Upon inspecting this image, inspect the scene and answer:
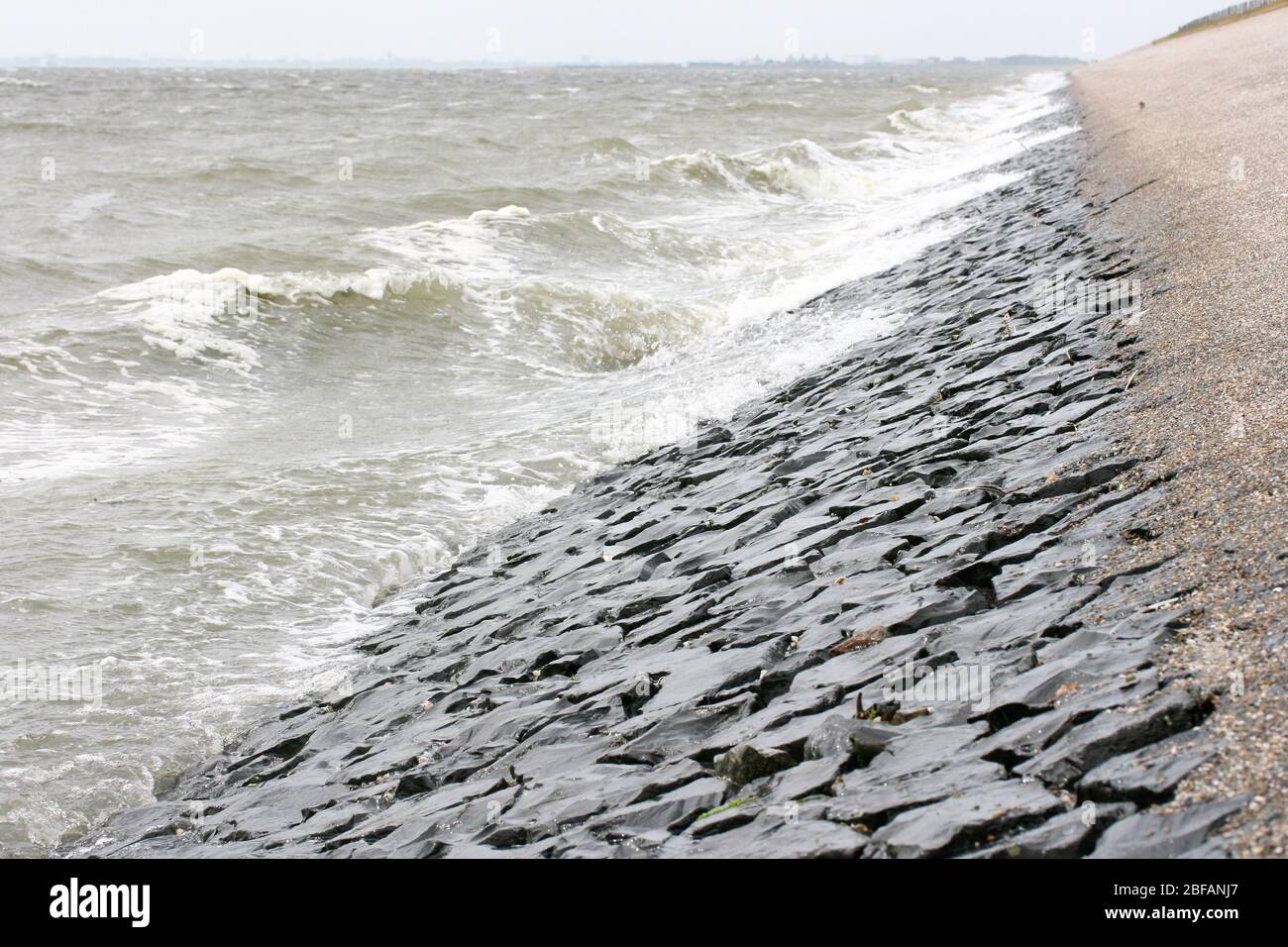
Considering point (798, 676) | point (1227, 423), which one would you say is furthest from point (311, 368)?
point (1227, 423)

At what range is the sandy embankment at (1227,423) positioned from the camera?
2.90m

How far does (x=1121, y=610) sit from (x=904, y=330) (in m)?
6.55

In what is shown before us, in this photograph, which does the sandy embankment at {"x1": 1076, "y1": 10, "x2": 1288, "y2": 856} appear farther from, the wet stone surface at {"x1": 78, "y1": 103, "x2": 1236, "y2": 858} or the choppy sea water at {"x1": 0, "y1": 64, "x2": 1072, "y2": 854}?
the choppy sea water at {"x1": 0, "y1": 64, "x2": 1072, "y2": 854}

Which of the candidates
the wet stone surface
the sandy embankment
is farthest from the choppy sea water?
the sandy embankment

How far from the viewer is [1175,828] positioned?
2.65m

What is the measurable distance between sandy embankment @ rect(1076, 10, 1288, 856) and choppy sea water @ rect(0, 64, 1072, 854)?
3.18 metres

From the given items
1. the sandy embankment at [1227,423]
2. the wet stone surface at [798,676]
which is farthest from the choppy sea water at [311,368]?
the sandy embankment at [1227,423]

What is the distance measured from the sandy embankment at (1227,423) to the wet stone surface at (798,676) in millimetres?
137

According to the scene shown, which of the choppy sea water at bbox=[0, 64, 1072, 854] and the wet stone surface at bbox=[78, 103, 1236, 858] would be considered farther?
the choppy sea water at bbox=[0, 64, 1072, 854]

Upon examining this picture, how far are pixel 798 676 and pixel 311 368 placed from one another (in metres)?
10.3

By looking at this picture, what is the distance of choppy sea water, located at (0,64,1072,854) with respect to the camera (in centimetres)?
627

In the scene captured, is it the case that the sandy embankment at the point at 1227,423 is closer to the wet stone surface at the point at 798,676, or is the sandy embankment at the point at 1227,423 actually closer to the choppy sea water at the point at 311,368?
the wet stone surface at the point at 798,676

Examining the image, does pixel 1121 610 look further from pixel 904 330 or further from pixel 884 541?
pixel 904 330

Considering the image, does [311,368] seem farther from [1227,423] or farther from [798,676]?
[1227,423]
